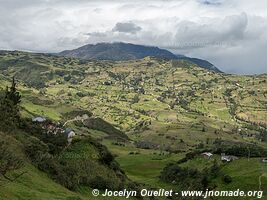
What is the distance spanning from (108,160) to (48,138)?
45.8 ft

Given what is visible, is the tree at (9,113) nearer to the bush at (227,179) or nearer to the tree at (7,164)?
the tree at (7,164)

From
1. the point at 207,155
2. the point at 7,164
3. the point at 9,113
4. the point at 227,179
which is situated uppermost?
the point at 7,164

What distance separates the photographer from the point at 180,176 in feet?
453

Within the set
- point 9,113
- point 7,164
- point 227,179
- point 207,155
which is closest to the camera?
point 7,164

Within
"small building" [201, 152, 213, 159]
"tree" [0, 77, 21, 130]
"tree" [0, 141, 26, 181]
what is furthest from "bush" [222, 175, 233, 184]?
"tree" [0, 141, 26, 181]

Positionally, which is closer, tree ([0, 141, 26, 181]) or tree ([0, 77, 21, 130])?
tree ([0, 141, 26, 181])

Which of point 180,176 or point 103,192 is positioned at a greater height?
point 103,192

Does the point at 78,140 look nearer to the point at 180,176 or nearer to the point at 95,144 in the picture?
the point at 95,144

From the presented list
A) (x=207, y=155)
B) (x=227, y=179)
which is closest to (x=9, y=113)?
(x=227, y=179)

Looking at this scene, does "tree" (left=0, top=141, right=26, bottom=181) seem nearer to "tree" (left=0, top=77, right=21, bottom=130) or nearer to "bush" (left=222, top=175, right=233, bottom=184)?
"tree" (left=0, top=77, right=21, bottom=130)

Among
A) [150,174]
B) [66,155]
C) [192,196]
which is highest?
[66,155]

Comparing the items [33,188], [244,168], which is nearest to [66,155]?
[33,188]

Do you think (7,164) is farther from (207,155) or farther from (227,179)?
(207,155)

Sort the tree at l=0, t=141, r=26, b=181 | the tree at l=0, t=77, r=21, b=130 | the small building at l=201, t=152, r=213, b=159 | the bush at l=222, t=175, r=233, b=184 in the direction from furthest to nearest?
1. the small building at l=201, t=152, r=213, b=159
2. the bush at l=222, t=175, r=233, b=184
3. the tree at l=0, t=77, r=21, b=130
4. the tree at l=0, t=141, r=26, b=181
